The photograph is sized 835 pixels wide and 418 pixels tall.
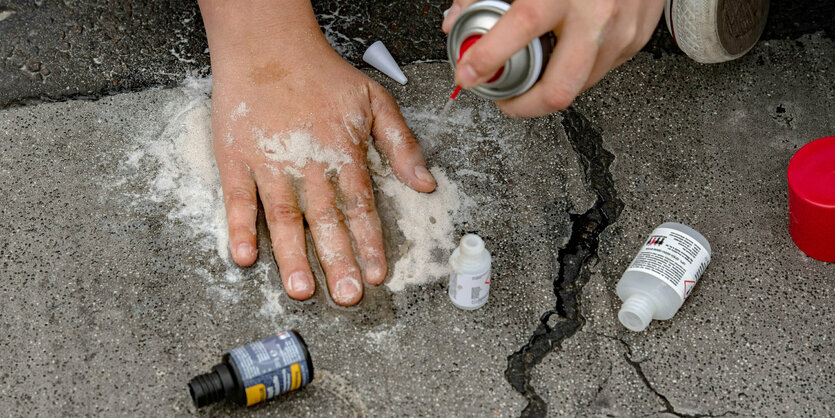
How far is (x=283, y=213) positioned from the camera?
2.15 meters

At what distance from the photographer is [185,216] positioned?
224 cm

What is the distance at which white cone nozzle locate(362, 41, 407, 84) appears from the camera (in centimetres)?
259

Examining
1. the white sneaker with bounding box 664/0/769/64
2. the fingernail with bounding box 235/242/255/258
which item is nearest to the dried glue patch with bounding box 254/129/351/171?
the fingernail with bounding box 235/242/255/258

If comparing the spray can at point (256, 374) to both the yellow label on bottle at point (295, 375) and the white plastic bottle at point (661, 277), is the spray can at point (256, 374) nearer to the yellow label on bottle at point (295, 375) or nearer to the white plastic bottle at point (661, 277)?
the yellow label on bottle at point (295, 375)

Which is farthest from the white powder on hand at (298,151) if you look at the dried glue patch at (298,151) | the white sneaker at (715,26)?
the white sneaker at (715,26)

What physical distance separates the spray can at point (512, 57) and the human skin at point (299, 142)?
545 mm

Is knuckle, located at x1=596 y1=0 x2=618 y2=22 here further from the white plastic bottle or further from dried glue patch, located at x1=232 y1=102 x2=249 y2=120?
dried glue patch, located at x1=232 y1=102 x2=249 y2=120

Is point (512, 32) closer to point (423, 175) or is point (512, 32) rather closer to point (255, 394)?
point (423, 175)

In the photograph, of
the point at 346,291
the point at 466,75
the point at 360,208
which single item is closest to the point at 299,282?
the point at 346,291

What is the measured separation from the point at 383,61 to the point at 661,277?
1.15 metres

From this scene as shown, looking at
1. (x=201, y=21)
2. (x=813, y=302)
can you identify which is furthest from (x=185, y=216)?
(x=813, y=302)

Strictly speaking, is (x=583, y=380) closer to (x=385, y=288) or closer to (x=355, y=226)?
(x=385, y=288)

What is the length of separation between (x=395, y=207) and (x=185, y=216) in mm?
587

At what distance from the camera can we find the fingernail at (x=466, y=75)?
1656 millimetres
